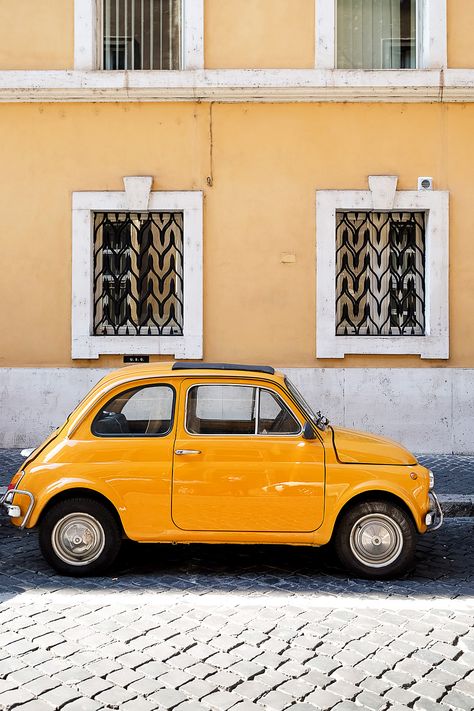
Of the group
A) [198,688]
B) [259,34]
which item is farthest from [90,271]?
[198,688]

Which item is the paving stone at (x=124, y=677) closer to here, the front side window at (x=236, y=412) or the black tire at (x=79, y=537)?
the black tire at (x=79, y=537)

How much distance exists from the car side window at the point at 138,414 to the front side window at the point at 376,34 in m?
7.28

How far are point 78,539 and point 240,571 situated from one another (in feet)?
4.06

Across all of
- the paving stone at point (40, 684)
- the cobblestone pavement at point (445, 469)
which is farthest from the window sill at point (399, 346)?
the paving stone at point (40, 684)

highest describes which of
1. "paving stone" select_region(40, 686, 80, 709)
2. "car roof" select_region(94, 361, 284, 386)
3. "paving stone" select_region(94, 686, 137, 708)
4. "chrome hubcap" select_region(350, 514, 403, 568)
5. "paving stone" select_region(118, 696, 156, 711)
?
"car roof" select_region(94, 361, 284, 386)

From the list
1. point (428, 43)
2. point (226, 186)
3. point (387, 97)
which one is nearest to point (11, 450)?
point (226, 186)

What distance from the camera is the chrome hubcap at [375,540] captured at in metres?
6.05

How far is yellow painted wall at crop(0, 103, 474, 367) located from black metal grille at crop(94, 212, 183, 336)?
42 cm

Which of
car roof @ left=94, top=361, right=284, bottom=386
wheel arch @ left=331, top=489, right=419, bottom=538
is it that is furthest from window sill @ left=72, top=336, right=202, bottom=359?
wheel arch @ left=331, top=489, right=419, bottom=538

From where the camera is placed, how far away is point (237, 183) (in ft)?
37.5

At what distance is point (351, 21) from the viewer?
38.9 feet

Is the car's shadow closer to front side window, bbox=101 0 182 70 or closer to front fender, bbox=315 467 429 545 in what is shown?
front fender, bbox=315 467 429 545

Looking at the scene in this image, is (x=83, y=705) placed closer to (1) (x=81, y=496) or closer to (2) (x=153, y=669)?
(2) (x=153, y=669)

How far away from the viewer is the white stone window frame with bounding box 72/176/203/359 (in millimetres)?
11328
